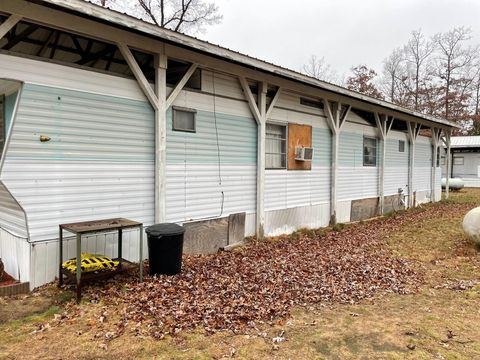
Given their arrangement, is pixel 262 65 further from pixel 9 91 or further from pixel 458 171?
pixel 458 171

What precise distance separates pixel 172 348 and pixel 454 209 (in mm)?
12884

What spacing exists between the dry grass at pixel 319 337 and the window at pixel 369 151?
21.8ft

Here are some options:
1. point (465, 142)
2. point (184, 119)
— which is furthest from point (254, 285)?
point (465, 142)

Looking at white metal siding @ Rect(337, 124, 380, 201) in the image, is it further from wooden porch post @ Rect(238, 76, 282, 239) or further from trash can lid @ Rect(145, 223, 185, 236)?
trash can lid @ Rect(145, 223, 185, 236)

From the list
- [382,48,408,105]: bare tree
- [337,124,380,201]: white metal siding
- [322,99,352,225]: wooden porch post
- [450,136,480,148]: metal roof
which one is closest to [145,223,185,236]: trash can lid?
[322,99,352,225]: wooden porch post

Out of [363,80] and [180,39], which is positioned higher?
[363,80]

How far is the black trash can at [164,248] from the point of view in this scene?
4.62 metres

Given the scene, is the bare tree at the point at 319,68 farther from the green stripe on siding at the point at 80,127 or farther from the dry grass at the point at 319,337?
the dry grass at the point at 319,337

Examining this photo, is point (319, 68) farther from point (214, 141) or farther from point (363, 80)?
point (214, 141)

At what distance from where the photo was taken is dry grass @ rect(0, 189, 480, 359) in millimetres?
2971

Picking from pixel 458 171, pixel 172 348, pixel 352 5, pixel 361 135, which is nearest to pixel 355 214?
pixel 361 135

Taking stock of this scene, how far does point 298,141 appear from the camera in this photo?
8.23m

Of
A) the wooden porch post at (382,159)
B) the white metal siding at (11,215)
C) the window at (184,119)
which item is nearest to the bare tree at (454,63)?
the wooden porch post at (382,159)

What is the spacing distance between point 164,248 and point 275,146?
4.01 metres
